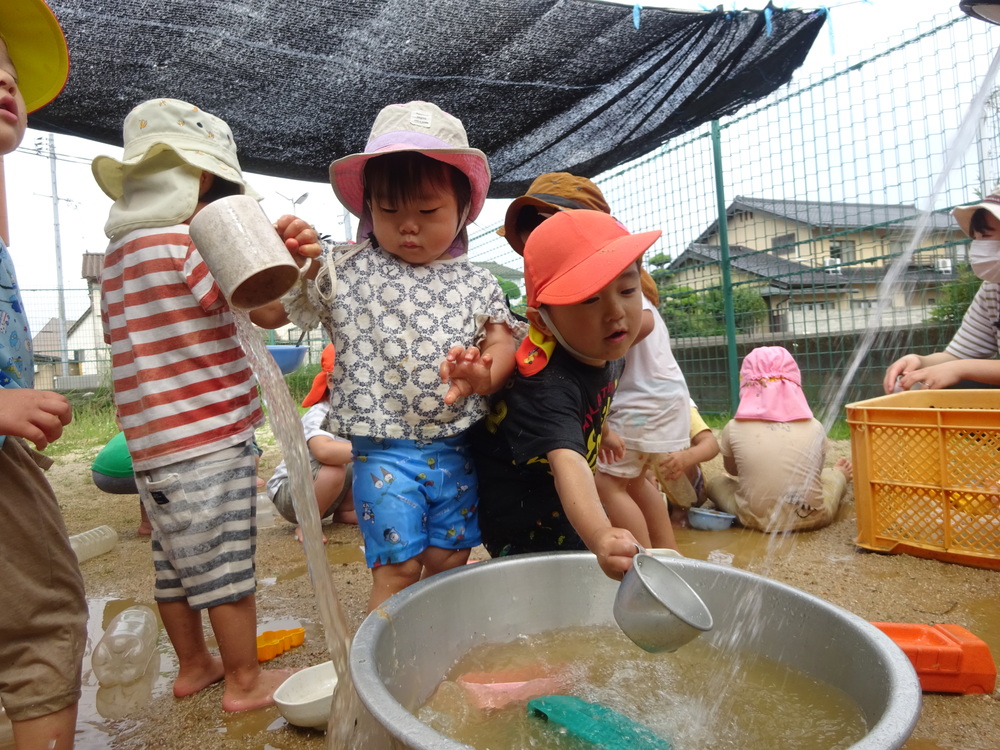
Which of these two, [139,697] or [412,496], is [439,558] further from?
[139,697]

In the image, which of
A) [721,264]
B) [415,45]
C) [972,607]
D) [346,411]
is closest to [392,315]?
[346,411]

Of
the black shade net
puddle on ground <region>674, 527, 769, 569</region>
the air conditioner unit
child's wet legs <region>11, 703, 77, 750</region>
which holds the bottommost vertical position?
puddle on ground <region>674, 527, 769, 569</region>

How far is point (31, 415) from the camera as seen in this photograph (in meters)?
1.12

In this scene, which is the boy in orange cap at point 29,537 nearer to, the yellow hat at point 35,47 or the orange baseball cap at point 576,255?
the yellow hat at point 35,47

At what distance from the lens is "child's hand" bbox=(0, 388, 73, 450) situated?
1.11 m

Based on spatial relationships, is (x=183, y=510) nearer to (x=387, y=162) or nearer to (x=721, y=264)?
(x=387, y=162)

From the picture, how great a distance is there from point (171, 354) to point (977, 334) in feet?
10.2

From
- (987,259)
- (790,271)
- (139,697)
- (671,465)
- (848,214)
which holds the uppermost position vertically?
(848,214)

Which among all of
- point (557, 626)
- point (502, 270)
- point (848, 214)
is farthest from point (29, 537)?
point (502, 270)

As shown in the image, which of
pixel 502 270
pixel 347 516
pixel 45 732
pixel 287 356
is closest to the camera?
pixel 45 732

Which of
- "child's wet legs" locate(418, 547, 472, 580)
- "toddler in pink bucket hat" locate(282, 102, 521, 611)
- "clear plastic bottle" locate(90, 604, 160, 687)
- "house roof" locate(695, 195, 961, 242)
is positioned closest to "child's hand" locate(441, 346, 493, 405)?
"toddler in pink bucket hat" locate(282, 102, 521, 611)

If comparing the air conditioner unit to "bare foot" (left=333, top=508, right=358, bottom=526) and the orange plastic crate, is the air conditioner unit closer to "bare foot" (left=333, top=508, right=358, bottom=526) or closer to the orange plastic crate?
the orange plastic crate

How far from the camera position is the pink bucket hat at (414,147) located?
1534 mm

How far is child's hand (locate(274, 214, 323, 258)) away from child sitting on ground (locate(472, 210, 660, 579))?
0.47m
